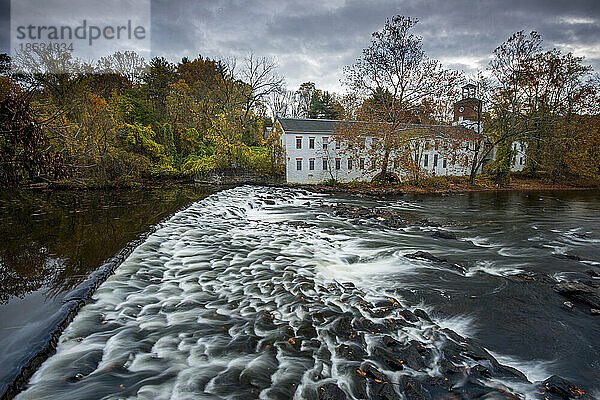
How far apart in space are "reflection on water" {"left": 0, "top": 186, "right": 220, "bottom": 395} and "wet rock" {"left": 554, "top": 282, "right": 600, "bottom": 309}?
8.44 m

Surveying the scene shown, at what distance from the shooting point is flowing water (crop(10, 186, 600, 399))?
335cm

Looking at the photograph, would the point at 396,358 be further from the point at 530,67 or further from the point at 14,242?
the point at 530,67

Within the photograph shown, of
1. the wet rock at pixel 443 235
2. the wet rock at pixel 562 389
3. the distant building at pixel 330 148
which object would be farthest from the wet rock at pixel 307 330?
the distant building at pixel 330 148

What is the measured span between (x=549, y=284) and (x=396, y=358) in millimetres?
4761

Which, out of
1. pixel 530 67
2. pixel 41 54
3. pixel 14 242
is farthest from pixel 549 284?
pixel 41 54

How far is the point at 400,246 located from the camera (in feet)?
30.6

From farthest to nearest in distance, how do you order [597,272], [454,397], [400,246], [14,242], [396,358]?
[400,246], [14,242], [597,272], [396,358], [454,397]

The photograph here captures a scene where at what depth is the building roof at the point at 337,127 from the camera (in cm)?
2866

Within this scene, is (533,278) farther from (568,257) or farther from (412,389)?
(412,389)

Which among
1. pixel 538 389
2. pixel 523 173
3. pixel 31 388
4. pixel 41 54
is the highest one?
pixel 41 54

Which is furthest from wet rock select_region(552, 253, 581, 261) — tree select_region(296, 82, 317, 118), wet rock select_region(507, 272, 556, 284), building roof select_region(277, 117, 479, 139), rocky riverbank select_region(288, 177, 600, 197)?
tree select_region(296, 82, 317, 118)

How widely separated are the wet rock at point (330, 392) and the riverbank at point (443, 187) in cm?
2193

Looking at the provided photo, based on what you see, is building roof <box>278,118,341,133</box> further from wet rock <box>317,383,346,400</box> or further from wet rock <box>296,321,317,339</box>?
wet rock <box>317,383,346,400</box>

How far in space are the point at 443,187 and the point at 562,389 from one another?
2668 cm
